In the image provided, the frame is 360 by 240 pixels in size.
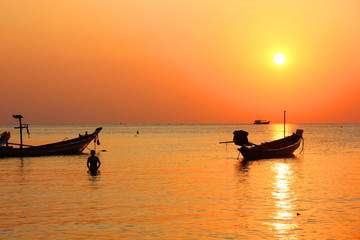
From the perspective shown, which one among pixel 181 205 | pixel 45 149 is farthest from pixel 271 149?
pixel 181 205

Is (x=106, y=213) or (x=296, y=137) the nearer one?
(x=106, y=213)

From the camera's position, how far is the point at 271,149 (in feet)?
171

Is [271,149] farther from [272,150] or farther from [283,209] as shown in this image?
[283,209]

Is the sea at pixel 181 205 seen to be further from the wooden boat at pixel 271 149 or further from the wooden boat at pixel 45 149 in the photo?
the wooden boat at pixel 45 149

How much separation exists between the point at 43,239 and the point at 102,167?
90.9ft

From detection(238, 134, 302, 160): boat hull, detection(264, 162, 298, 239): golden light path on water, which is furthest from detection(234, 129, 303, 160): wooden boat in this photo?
detection(264, 162, 298, 239): golden light path on water

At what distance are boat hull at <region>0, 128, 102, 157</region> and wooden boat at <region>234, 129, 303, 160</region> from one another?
2110 centimetres

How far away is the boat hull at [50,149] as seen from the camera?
5478 cm

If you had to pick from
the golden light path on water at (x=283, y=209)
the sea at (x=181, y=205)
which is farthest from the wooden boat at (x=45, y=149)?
the golden light path on water at (x=283, y=209)

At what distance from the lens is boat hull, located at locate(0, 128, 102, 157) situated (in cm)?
5478

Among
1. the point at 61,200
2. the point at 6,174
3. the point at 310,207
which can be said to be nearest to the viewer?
the point at 310,207

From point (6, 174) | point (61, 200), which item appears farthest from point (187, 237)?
point (6, 174)

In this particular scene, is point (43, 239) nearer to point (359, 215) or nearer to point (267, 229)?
point (267, 229)

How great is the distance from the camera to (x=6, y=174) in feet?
125
